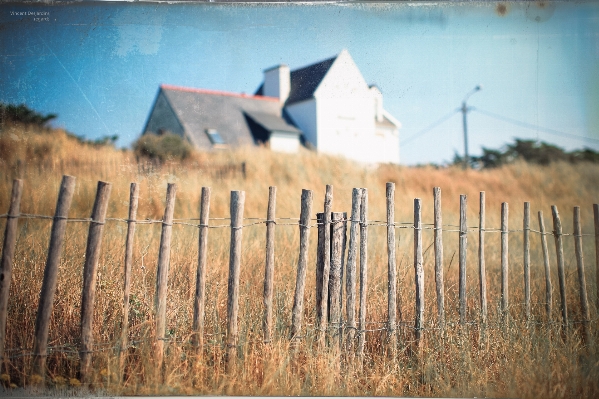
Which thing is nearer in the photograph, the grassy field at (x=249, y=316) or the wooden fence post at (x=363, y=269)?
the grassy field at (x=249, y=316)

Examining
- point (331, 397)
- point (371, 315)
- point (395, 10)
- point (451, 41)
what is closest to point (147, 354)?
point (331, 397)

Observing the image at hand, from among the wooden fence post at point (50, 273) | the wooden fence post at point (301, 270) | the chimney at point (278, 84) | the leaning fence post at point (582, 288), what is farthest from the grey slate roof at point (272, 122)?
the wooden fence post at point (50, 273)

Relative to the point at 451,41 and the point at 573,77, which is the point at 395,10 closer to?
the point at 451,41

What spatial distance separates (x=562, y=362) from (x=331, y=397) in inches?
68.4

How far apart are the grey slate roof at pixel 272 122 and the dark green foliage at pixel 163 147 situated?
3.21m

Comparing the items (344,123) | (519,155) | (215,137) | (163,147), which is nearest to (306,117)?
(344,123)

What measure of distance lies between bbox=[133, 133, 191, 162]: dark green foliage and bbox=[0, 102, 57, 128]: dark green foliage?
2.19m

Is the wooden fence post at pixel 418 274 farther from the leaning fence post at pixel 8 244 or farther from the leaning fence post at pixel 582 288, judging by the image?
the leaning fence post at pixel 8 244

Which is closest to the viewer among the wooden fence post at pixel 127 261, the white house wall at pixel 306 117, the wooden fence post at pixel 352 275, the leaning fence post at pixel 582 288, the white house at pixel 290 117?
the wooden fence post at pixel 127 261

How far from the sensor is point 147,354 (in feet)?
11.3

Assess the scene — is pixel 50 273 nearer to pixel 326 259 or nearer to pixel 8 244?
pixel 8 244

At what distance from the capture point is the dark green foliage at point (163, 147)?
8.15 m

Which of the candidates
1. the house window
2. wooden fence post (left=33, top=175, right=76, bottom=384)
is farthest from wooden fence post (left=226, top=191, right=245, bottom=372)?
the house window

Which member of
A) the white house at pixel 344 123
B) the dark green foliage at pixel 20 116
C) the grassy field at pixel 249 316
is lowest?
the grassy field at pixel 249 316
